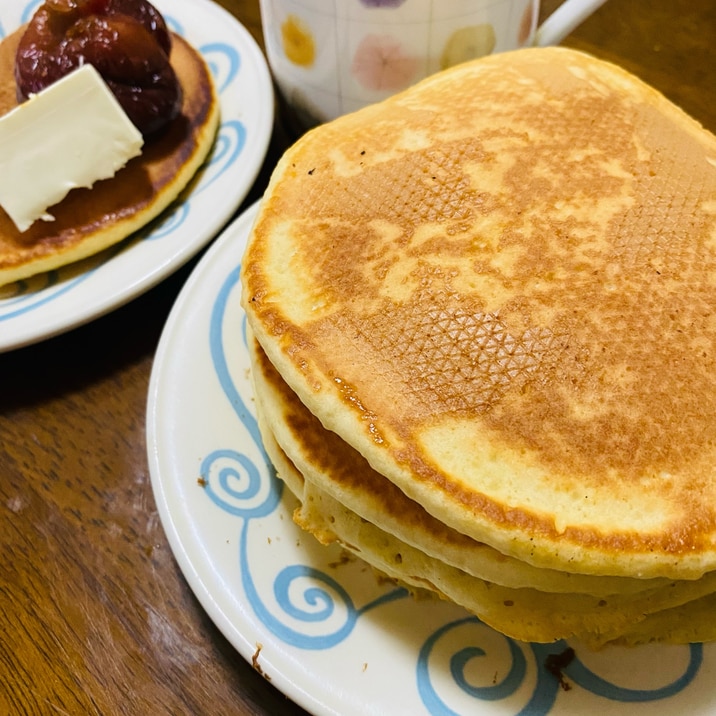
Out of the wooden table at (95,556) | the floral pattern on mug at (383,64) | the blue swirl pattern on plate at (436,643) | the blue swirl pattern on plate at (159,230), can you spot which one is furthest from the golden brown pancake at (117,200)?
the blue swirl pattern on plate at (436,643)

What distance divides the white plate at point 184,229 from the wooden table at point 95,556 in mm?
75

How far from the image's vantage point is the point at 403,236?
77 centimetres

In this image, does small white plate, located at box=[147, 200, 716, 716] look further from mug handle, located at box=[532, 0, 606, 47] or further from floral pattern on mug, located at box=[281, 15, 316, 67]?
mug handle, located at box=[532, 0, 606, 47]

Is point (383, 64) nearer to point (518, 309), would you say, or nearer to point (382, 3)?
point (382, 3)

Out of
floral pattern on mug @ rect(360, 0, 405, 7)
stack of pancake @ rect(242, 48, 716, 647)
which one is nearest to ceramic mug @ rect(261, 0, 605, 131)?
floral pattern on mug @ rect(360, 0, 405, 7)

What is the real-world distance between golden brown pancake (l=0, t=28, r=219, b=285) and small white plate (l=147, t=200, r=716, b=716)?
0.35m

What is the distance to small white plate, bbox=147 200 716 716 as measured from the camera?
697 mm

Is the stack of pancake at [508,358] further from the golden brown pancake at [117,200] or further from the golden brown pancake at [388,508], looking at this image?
the golden brown pancake at [117,200]

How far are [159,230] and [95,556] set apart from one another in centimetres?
55

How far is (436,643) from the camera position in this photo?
2.46ft

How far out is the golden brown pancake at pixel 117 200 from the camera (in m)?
1.11

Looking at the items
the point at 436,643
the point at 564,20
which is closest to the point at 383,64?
the point at 564,20

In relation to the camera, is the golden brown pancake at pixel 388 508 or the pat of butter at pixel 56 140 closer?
the golden brown pancake at pixel 388 508

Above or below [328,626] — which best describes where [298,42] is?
above
